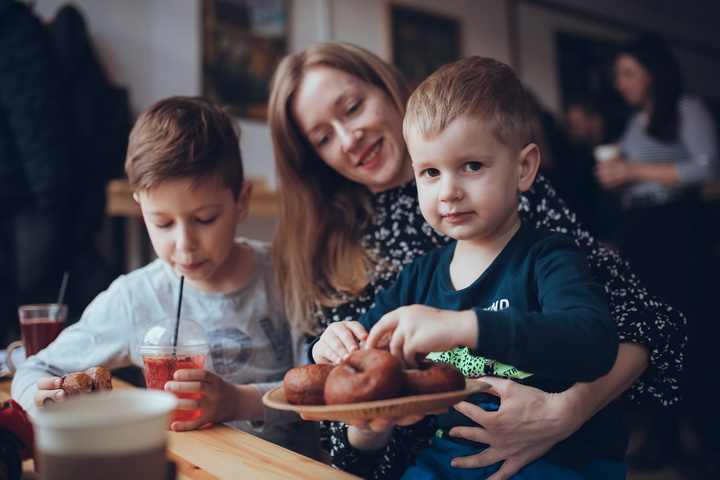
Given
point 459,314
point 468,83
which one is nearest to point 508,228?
A: point 468,83

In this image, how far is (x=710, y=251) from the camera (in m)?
2.71

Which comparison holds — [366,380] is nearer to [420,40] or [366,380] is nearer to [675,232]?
Result: [675,232]

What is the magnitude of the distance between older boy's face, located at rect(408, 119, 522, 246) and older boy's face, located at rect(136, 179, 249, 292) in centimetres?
50

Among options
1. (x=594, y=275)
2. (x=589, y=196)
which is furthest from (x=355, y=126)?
(x=589, y=196)

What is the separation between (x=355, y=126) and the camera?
140cm

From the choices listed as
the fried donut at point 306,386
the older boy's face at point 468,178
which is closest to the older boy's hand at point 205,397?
the fried donut at point 306,386

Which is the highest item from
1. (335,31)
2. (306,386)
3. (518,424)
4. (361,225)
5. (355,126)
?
(335,31)

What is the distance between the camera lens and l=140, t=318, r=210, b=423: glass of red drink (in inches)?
36.5

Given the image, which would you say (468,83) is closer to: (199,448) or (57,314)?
(199,448)

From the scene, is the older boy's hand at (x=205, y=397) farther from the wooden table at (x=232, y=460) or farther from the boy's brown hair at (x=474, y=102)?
the boy's brown hair at (x=474, y=102)

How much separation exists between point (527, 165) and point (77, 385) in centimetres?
78

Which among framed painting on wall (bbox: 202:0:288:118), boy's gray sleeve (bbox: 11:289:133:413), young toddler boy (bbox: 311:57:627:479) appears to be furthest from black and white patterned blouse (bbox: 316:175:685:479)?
framed painting on wall (bbox: 202:0:288:118)

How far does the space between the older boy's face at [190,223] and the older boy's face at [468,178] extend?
1.63 ft

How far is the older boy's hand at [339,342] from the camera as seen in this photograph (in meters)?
0.85
